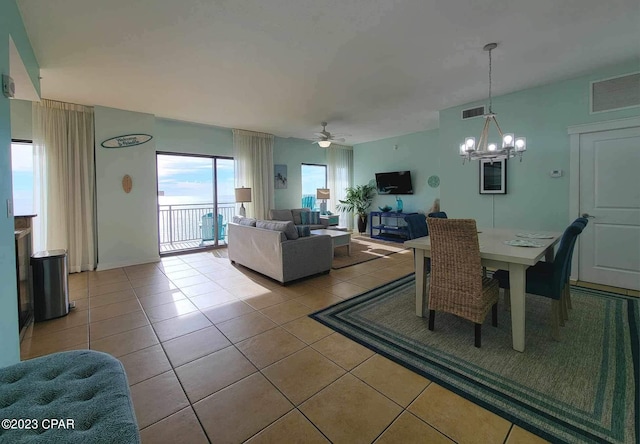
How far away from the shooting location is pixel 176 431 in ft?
5.05

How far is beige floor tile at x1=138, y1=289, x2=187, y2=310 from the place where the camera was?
3.31 metres

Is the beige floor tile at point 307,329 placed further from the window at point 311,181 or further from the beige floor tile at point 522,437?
the window at point 311,181

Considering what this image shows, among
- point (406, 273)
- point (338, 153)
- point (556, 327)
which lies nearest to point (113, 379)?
point (556, 327)

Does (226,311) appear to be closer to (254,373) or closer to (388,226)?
(254,373)

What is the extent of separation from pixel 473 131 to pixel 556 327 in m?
3.45

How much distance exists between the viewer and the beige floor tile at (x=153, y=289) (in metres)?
3.67

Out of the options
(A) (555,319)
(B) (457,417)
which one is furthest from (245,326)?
(A) (555,319)

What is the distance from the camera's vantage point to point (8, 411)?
0.96 meters

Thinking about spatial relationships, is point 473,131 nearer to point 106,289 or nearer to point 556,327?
point 556,327

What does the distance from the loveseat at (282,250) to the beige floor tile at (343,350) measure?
5.05 ft

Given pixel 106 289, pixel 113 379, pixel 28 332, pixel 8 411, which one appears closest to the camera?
pixel 8 411

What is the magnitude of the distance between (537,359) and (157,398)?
2691 millimetres

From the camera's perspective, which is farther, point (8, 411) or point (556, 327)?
point (556, 327)

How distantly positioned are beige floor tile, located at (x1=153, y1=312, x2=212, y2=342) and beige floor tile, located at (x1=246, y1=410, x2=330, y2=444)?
144cm
